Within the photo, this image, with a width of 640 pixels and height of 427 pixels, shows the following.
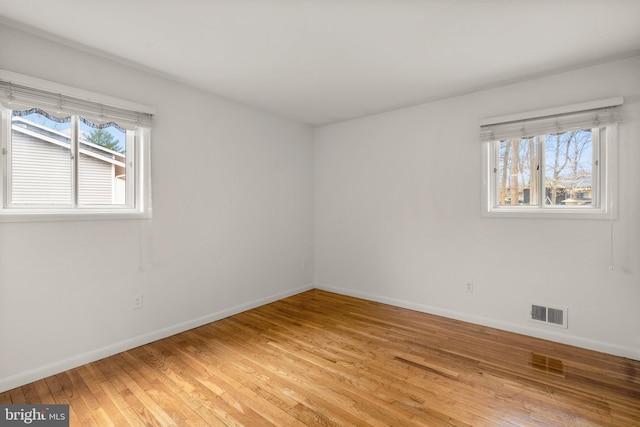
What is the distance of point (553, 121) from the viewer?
291cm

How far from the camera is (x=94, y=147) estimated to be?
265 cm

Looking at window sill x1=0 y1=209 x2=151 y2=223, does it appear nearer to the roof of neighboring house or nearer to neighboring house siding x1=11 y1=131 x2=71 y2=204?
neighboring house siding x1=11 y1=131 x2=71 y2=204

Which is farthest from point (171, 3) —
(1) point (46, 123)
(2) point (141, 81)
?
(1) point (46, 123)

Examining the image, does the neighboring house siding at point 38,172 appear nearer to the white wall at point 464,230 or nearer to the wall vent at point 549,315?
the white wall at point 464,230

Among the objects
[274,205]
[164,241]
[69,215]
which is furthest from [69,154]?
[274,205]

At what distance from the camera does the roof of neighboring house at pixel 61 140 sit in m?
2.28

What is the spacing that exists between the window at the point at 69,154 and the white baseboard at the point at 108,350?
1130mm

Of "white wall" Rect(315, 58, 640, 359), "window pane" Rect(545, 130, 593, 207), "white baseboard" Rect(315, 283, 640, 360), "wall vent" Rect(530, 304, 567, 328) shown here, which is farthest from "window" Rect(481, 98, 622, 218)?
"white baseboard" Rect(315, 283, 640, 360)

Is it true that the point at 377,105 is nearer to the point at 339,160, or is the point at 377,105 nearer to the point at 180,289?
the point at 339,160

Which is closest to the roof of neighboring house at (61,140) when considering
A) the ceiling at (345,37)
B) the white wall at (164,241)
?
the white wall at (164,241)

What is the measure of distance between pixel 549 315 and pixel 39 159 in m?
4.65

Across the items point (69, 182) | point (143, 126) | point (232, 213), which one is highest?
point (143, 126)

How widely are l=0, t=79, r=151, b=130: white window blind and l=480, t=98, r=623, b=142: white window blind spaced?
3469 mm

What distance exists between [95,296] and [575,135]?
15.1 ft
